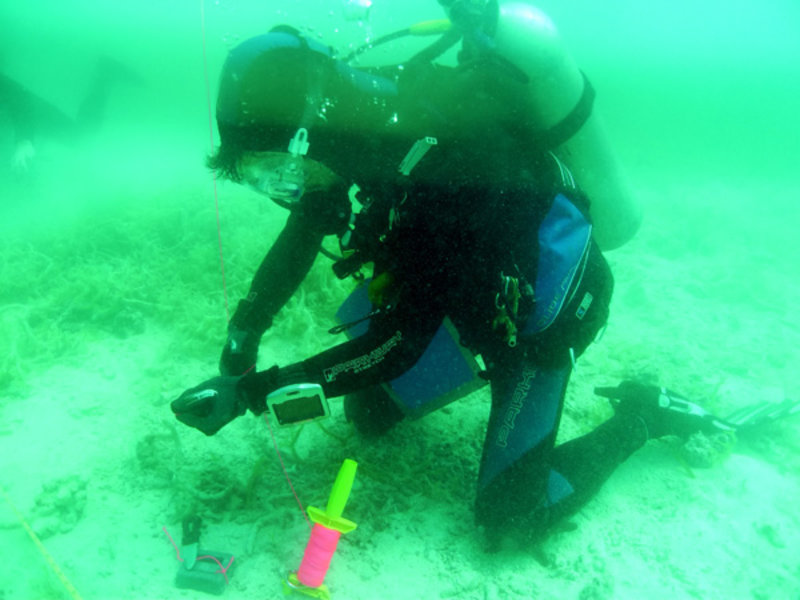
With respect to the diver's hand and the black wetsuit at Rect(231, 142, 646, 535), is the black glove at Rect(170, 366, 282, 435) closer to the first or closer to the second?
the diver's hand

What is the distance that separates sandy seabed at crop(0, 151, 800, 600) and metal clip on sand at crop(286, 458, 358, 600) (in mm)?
160

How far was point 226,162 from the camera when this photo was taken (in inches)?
81.4

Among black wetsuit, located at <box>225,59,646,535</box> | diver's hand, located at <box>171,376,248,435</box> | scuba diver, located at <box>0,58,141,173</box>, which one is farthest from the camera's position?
scuba diver, located at <box>0,58,141,173</box>

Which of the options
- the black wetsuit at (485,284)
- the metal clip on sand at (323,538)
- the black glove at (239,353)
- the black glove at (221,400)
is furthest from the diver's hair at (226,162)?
the metal clip on sand at (323,538)

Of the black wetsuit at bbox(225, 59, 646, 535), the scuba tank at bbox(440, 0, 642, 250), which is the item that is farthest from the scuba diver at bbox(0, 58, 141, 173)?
the scuba tank at bbox(440, 0, 642, 250)

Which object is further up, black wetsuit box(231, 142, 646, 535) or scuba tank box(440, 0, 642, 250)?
scuba tank box(440, 0, 642, 250)

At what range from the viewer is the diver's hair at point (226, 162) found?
204 centimetres

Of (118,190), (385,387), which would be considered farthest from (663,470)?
(118,190)

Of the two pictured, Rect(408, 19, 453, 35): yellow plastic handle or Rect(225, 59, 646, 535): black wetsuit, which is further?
Rect(408, 19, 453, 35): yellow plastic handle

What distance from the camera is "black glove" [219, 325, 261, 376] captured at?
281 cm

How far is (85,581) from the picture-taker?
215 cm

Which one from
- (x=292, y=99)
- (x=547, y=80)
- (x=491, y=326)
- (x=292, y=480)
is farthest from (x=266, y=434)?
(x=547, y=80)

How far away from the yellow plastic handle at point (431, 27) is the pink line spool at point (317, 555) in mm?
2990

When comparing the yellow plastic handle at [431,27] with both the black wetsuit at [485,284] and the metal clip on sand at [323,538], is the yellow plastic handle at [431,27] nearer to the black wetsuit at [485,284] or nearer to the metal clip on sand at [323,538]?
the black wetsuit at [485,284]
